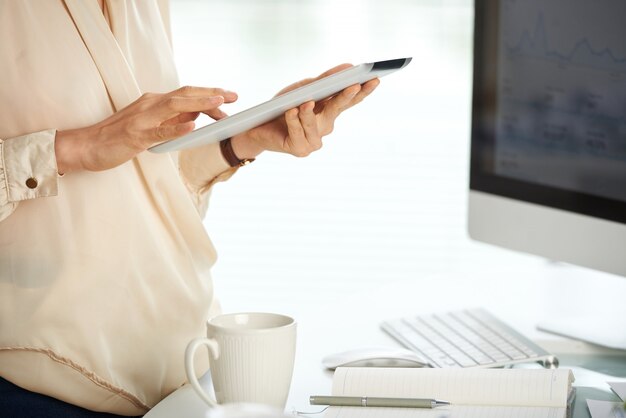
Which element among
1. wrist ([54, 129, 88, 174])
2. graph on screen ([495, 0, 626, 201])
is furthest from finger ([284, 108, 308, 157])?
graph on screen ([495, 0, 626, 201])

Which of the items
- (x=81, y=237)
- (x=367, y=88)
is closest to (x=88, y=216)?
(x=81, y=237)

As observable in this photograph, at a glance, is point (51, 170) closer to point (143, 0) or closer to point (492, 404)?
point (143, 0)

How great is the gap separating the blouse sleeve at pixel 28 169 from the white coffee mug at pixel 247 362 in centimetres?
27

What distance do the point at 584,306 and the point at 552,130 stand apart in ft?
1.01

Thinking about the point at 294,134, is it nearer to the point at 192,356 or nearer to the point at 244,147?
the point at 244,147

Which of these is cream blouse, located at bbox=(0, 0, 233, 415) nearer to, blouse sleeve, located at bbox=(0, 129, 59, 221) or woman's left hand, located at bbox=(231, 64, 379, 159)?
blouse sleeve, located at bbox=(0, 129, 59, 221)

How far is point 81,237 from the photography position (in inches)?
41.1

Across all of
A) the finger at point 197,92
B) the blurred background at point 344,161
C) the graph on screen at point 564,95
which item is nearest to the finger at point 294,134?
the finger at point 197,92

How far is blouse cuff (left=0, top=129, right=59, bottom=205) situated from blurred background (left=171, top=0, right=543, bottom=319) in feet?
5.59

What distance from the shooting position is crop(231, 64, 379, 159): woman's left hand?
1029 millimetres

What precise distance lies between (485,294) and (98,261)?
2.16 ft

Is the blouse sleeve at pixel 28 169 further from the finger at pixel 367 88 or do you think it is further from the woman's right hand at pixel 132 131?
the finger at pixel 367 88

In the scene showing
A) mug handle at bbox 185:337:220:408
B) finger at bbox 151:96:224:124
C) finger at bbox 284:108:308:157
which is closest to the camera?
mug handle at bbox 185:337:220:408

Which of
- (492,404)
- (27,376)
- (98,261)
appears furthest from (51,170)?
(492,404)
